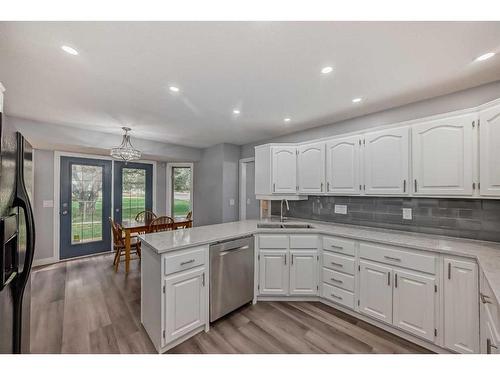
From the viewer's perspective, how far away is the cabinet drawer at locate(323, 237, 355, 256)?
2168 millimetres

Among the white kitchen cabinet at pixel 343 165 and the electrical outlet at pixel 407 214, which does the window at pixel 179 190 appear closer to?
the white kitchen cabinet at pixel 343 165

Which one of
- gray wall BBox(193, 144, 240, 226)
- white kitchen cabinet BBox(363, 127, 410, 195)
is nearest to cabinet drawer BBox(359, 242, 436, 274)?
white kitchen cabinet BBox(363, 127, 410, 195)

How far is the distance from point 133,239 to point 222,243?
245 centimetres

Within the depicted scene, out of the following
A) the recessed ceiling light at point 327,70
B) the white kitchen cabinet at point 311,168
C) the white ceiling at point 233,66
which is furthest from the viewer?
the white kitchen cabinet at point 311,168

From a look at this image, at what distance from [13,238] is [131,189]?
4.18 metres

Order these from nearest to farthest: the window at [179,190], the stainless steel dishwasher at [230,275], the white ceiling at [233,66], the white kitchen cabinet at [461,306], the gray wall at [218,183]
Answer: the white ceiling at [233,66], the white kitchen cabinet at [461,306], the stainless steel dishwasher at [230,275], the gray wall at [218,183], the window at [179,190]

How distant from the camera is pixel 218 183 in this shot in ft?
14.2

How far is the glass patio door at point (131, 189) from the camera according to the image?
4460mm

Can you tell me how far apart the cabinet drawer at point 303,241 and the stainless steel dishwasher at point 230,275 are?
1.64 ft

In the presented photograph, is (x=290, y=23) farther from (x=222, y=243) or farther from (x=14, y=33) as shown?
(x=222, y=243)

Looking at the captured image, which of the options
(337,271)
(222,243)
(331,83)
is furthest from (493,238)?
(222,243)

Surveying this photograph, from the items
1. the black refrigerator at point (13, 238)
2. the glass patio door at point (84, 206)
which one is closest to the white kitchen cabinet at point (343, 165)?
the black refrigerator at point (13, 238)

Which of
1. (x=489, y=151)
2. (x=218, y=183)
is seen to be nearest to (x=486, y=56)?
(x=489, y=151)

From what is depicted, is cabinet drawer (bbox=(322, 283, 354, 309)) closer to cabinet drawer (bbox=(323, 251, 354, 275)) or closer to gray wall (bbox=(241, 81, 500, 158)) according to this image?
cabinet drawer (bbox=(323, 251, 354, 275))
